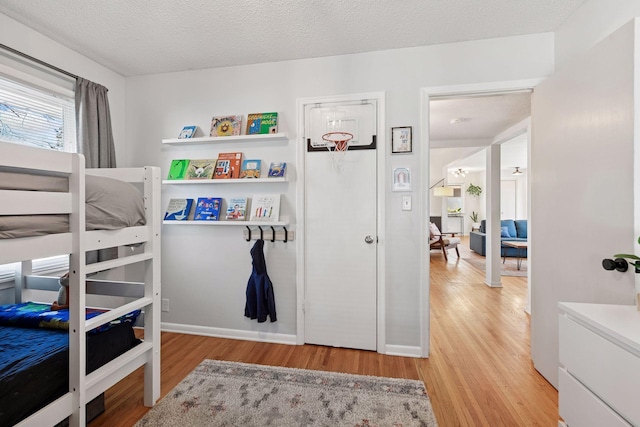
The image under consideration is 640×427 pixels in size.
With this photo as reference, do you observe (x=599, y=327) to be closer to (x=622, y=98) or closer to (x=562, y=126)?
(x=622, y=98)

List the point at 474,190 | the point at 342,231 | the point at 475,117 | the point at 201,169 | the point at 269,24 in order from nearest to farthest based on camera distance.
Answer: the point at 269,24 → the point at 342,231 → the point at 201,169 → the point at 475,117 → the point at 474,190

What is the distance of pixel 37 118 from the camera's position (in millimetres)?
2314

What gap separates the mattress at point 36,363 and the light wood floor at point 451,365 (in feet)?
1.44

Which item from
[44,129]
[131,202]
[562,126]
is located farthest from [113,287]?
[562,126]

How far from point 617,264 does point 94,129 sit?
3.72m

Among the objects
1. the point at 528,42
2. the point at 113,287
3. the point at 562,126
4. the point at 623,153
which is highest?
the point at 528,42

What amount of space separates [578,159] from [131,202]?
2.59 metres

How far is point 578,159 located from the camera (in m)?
1.75

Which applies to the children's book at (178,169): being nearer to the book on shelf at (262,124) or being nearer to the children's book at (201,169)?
the children's book at (201,169)

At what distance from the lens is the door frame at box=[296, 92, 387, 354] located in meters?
2.50

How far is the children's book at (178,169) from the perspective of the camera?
2.83 meters

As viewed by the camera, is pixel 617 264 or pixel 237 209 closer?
pixel 617 264

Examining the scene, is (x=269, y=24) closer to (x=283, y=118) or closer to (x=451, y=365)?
(x=283, y=118)

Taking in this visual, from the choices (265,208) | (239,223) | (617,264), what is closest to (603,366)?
(617,264)
